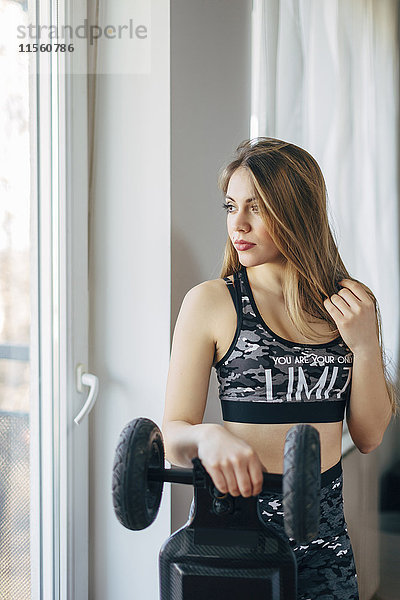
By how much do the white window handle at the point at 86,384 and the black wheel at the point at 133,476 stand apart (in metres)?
0.70

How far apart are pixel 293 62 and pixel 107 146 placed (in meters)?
0.71

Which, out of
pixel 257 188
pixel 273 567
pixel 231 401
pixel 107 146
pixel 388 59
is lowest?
pixel 273 567

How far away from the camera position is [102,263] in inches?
59.8

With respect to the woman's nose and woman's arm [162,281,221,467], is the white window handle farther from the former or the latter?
the woman's nose

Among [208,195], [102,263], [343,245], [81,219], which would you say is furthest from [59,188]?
[343,245]

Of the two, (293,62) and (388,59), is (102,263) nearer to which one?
(293,62)

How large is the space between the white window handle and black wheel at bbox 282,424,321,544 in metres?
0.82

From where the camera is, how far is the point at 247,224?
3.44 feet

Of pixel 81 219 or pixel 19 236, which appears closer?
pixel 19 236

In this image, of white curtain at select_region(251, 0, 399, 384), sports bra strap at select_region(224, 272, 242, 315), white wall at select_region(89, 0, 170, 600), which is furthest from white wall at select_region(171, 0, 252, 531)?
sports bra strap at select_region(224, 272, 242, 315)

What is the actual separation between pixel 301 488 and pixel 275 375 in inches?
15.2

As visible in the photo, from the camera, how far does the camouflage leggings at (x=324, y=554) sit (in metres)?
1.08

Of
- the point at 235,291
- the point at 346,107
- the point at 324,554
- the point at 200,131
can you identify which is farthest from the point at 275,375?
the point at 346,107

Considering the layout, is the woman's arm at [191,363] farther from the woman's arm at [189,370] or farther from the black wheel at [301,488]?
the black wheel at [301,488]
